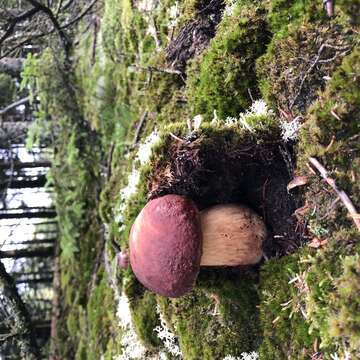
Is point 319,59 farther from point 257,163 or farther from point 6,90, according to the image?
point 6,90

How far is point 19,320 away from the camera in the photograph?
4348 millimetres

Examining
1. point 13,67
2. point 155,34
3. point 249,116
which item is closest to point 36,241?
point 13,67

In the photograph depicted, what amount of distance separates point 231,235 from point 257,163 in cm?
46

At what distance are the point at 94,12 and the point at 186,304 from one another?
4.39 metres

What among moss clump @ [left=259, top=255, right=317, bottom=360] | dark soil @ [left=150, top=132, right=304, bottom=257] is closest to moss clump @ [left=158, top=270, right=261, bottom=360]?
moss clump @ [left=259, top=255, right=317, bottom=360]

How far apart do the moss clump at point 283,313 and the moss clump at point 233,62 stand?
1043 millimetres

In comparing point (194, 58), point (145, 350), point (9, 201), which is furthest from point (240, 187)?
point (9, 201)

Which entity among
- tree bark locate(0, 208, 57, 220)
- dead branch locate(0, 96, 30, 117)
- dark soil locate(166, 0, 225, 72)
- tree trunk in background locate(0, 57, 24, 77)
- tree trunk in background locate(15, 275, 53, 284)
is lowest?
tree trunk in background locate(15, 275, 53, 284)

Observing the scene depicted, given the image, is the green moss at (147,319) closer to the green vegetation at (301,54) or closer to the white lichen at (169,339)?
the white lichen at (169,339)

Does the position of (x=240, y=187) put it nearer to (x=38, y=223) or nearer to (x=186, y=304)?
(x=186, y=304)

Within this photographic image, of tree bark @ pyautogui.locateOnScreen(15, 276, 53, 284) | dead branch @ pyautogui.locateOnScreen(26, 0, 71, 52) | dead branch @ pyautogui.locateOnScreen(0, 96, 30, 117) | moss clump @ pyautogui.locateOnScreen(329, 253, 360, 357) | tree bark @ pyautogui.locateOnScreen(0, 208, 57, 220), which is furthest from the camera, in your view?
tree bark @ pyautogui.locateOnScreen(15, 276, 53, 284)

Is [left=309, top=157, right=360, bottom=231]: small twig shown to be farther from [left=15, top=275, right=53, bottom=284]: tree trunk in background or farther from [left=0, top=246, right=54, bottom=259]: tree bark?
[left=15, top=275, right=53, bottom=284]: tree trunk in background

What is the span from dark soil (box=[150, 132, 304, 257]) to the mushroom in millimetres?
100

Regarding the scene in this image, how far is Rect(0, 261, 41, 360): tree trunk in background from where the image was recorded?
4.29 metres
